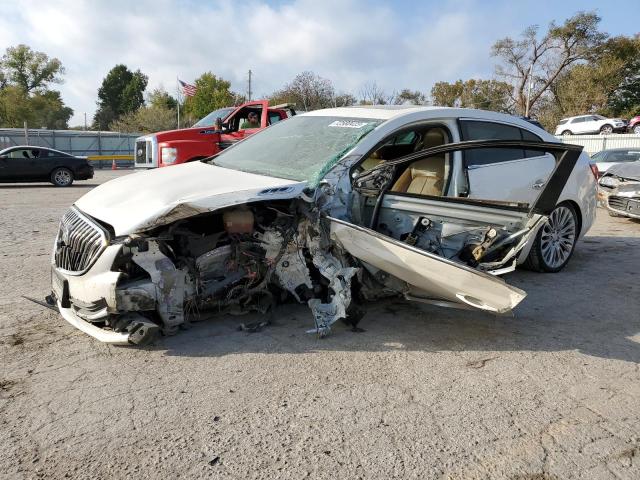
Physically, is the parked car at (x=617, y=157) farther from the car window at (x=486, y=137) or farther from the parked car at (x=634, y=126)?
the parked car at (x=634, y=126)

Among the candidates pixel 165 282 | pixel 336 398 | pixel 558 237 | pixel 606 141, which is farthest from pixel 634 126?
pixel 165 282

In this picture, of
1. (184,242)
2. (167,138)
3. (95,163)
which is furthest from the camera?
(95,163)

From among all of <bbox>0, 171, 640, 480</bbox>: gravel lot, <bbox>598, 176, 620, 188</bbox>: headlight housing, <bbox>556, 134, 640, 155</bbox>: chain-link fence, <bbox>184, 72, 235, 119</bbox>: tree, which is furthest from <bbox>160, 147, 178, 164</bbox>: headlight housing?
<bbox>184, 72, 235, 119</bbox>: tree

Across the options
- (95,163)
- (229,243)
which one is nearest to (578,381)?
(229,243)

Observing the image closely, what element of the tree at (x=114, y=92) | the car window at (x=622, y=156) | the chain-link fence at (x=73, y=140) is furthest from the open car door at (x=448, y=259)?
the tree at (x=114, y=92)

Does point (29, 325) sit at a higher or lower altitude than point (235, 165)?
lower

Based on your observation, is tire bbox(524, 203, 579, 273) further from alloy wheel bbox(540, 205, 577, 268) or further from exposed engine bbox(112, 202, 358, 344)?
exposed engine bbox(112, 202, 358, 344)

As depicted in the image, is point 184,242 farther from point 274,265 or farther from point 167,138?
point 167,138

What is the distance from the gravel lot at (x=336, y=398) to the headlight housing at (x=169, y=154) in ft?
20.8

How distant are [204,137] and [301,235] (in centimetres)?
779

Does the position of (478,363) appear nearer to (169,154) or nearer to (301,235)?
(301,235)

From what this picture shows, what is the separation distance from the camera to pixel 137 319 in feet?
11.0

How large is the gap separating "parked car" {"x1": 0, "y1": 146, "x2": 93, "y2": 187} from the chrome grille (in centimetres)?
1469

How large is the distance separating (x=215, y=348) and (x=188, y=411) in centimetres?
80
